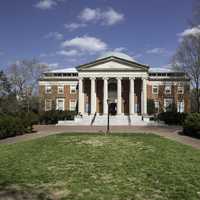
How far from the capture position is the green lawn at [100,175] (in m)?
6.63

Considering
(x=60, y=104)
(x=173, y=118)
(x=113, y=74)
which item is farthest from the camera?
(x=60, y=104)

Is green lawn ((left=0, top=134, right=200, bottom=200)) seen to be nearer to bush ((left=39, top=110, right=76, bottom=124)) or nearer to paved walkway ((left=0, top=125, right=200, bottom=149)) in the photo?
paved walkway ((left=0, top=125, right=200, bottom=149))

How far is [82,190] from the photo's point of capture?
22.5ft

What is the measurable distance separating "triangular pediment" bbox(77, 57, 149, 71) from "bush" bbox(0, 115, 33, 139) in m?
30.9

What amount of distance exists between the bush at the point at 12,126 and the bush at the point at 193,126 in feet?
46.2

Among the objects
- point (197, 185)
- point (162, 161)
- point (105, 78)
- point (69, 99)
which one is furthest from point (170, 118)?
point (197, 185)

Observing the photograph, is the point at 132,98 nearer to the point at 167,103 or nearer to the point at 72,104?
the point at 167,103

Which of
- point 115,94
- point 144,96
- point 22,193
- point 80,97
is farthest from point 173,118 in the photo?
point 22,193

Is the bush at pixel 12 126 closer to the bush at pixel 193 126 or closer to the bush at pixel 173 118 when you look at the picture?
the bush at pixel 193 126

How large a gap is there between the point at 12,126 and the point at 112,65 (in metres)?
35.6

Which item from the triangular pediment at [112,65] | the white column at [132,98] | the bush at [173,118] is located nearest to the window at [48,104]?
the triangular pediment at [112,65]

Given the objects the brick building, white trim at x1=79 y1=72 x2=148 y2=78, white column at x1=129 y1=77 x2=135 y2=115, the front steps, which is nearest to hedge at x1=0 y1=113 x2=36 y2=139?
the front steps

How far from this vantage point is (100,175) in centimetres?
840

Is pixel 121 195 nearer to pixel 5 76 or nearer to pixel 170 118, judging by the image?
pixel 170 118
